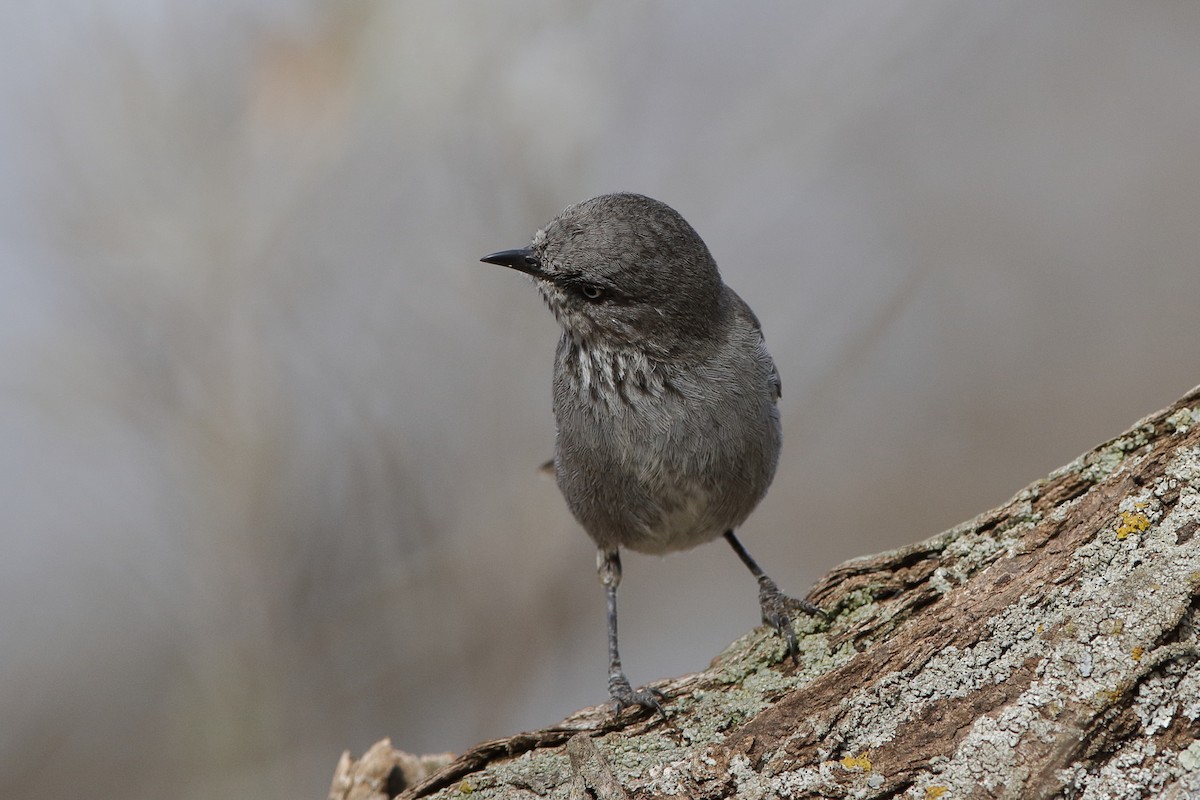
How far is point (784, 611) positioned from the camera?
3688 millimetres

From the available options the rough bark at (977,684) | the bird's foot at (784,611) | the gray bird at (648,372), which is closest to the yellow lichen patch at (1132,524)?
the rough bark at (977,684)

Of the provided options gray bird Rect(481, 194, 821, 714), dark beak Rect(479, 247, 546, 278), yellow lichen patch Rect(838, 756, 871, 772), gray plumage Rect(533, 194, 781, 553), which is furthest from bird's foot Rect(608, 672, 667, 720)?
dark beak Rect(479, 247, 546, 278)

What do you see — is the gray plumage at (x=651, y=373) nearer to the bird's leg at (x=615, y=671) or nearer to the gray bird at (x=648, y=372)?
the gray bird at (x=648, y=372)

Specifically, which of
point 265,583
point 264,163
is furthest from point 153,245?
point 265,583

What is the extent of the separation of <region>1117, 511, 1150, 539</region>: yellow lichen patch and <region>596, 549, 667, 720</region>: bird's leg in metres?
1.51

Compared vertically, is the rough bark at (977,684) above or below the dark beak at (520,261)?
below

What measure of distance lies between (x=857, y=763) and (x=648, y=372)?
5.93ft

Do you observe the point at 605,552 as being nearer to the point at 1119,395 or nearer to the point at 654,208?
the point at 654,208

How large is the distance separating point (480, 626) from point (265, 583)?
142cm

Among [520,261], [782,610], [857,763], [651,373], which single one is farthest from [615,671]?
[520,261]

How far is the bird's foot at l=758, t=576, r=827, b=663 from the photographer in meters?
3.48

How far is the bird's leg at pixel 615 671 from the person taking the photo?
3510 mm

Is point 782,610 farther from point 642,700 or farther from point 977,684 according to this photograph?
point 977,684

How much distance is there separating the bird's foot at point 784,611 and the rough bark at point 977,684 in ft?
0.13
